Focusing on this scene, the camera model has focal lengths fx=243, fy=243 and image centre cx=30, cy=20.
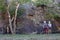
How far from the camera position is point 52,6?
24812mm

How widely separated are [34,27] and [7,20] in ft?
9.27

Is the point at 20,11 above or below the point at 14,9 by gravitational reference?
below

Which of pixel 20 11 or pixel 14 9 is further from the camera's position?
pixel 20 11

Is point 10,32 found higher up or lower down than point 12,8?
lower down

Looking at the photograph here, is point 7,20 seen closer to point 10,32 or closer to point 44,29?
point 10,32

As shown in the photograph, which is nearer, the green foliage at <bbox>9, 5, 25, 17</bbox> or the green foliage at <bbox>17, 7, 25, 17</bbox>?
the green foliage at <bbox>9, 5, 25, 17</bbox>

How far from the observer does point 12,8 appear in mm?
23391

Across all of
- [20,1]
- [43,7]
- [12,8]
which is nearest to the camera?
[20,1]

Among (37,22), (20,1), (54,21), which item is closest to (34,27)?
(37,22)

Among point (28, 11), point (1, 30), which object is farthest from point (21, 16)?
point (1, 30)

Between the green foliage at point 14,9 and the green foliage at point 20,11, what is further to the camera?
the green foliage at point 20,11

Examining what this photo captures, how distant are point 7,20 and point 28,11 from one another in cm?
233

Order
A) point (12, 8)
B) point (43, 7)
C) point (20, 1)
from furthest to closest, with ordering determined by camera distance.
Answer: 1. point (43, 7)
2. point (12, 8)
3. point (20, 1)

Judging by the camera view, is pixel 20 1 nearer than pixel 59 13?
Yes
